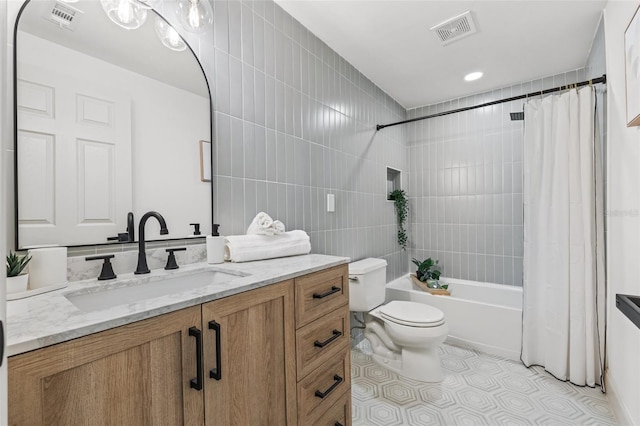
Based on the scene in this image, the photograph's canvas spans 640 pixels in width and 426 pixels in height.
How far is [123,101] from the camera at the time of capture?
1094mm

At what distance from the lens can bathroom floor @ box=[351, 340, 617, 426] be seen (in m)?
1.57

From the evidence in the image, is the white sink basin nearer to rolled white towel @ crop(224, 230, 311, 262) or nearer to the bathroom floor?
rolled white towel @ crop(224, 230, 311, 262)

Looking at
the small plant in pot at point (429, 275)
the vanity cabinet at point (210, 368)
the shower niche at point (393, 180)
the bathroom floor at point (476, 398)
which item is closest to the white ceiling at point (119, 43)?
the vanity cabinet at point (210, 368)

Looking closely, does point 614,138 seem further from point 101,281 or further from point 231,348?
point 101,281

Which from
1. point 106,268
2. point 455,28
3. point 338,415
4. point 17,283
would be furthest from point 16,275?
point 455,28

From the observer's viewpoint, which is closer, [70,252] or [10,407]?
[10,407]

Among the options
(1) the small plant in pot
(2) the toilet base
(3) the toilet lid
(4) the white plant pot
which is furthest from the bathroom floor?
(4) the white plant pot

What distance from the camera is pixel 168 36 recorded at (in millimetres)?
1221

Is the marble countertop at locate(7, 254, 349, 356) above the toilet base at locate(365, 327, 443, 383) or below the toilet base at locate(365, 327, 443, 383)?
above

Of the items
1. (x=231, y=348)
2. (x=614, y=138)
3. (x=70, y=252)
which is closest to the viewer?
(x=231, y=348)

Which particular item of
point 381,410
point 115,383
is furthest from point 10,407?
point 381,410

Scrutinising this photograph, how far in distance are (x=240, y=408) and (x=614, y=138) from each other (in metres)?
2.30

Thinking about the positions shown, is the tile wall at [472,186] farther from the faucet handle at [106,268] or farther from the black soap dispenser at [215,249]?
the faucet handle at [106,268]

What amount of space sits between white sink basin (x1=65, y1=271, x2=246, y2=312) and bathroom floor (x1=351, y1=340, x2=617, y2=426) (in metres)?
1.17
